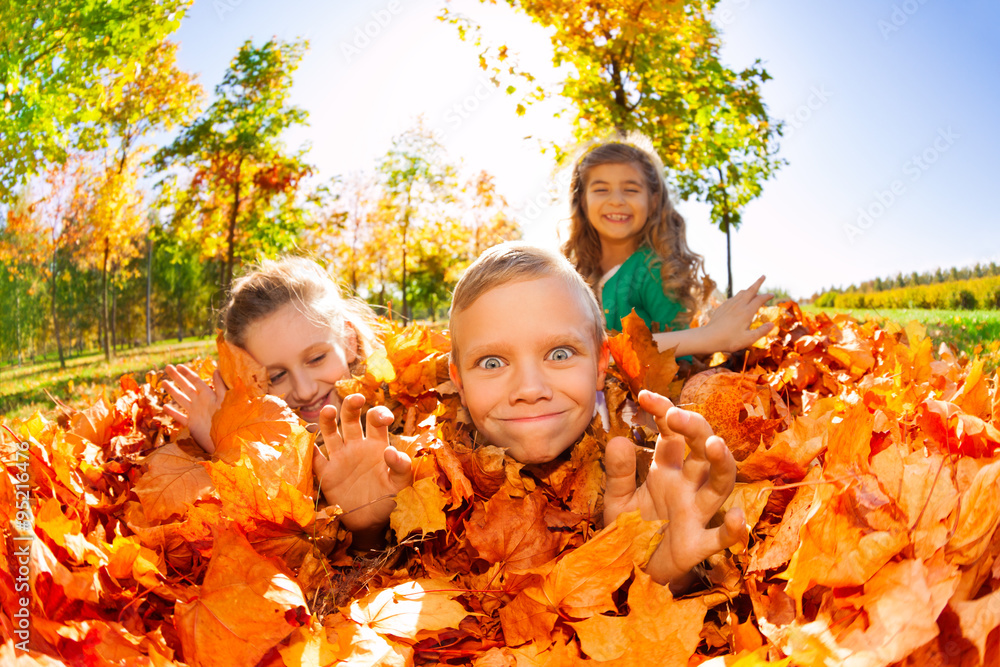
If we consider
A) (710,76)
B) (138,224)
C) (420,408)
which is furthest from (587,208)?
(138,224)

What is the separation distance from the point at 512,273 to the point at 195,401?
1218 mm

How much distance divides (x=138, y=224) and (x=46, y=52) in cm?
798

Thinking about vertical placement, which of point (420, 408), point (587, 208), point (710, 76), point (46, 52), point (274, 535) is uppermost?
point (710, 76)

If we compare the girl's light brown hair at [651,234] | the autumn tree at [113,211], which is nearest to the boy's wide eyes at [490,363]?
the girl's light brown hair at [651,234]

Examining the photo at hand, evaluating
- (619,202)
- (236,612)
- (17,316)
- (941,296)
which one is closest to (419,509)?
(236,612)

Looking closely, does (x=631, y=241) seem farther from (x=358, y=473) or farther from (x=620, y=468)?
(x=358, y=473)

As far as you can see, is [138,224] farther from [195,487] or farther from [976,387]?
[976,387]

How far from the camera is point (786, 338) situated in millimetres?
2406

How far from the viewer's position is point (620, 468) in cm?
120

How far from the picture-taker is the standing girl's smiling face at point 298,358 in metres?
2.11

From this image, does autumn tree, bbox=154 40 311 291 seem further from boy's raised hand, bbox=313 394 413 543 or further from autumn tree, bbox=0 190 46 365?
boy's raised hand, bbox=313 394 413 543

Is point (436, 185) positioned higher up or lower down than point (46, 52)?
higher up

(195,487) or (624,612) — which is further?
(195,487)

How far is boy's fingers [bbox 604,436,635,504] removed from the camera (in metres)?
1.19
